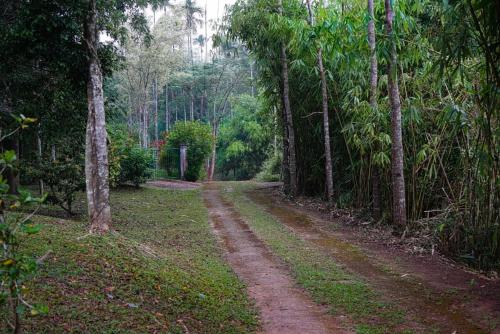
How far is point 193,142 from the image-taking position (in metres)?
19.5

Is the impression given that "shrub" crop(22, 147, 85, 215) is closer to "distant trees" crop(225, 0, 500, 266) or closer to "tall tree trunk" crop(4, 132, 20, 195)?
"tall tree trunk" crop(4, 132, 20, 195)

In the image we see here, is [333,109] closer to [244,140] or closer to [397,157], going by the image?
[397,157]

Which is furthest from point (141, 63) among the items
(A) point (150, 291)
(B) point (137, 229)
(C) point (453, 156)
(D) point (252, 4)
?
(A) point (150, 291)

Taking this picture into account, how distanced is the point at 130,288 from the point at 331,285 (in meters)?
2.13

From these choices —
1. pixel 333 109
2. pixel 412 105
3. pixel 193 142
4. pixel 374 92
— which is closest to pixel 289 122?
pixel 333 109

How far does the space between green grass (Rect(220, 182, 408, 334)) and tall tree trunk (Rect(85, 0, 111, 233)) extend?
2.50m

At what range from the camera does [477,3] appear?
3.48m

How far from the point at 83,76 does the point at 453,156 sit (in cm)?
622

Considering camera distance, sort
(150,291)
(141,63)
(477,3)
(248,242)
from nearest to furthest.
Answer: (477,3)
(150,291)
(248,242)
(141,63)

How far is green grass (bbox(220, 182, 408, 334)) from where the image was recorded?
3.91 meters

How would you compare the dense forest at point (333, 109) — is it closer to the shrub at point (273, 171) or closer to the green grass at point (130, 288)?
the green grass at point (130, 288)

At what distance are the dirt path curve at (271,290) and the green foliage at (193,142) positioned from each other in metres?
11.3

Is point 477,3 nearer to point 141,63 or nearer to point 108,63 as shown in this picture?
point 108,63

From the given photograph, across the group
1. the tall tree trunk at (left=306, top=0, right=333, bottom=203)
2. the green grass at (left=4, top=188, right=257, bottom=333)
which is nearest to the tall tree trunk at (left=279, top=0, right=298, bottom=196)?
the tall tree trunk at (left=306, top=0, right=333, bottom=203)
